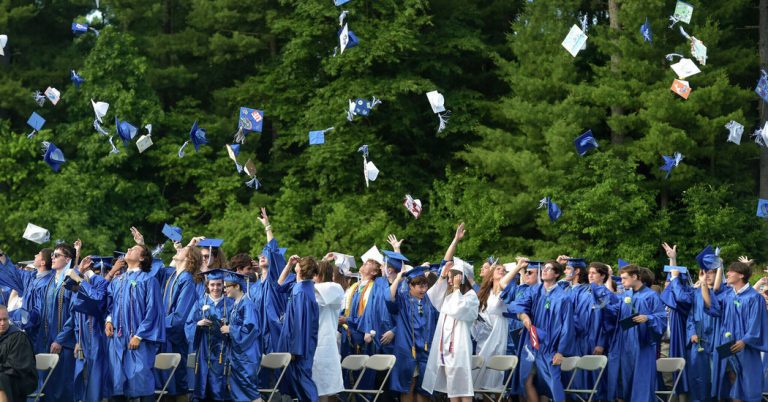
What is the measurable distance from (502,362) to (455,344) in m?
0.56

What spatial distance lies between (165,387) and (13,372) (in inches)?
65.9

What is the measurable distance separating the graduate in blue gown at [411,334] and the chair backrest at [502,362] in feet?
3.44

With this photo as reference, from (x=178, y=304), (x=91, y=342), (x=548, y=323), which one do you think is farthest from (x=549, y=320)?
(x=91, y=342)

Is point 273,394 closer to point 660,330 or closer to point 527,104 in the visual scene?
point 660,330

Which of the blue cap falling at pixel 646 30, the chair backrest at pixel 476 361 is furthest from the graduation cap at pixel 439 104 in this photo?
the chair backrest at pixel 476 361

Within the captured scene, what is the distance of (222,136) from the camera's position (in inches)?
1257

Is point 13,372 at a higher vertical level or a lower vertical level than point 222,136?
lower

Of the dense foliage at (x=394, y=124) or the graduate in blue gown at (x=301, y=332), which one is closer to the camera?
the graduate in blue gown at (x=301, y=332)

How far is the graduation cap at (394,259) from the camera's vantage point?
15.3 metres

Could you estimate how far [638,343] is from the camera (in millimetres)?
15250

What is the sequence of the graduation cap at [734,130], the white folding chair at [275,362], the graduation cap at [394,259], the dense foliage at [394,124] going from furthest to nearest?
1. the dense foliage at [394,124]
2. the graduation cap at [734,130]
3. the graduation cap at [394,259]
4. the white folding chair at [275,362]

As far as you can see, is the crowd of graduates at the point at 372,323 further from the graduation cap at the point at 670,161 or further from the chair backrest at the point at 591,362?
the graduation cap at the point at 670,161

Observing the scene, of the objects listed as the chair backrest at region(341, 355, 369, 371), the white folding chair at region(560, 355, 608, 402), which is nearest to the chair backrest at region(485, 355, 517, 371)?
the white folding chair at region(560, 355, 608, 402)

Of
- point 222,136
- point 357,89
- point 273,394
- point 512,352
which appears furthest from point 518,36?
point 273,394
